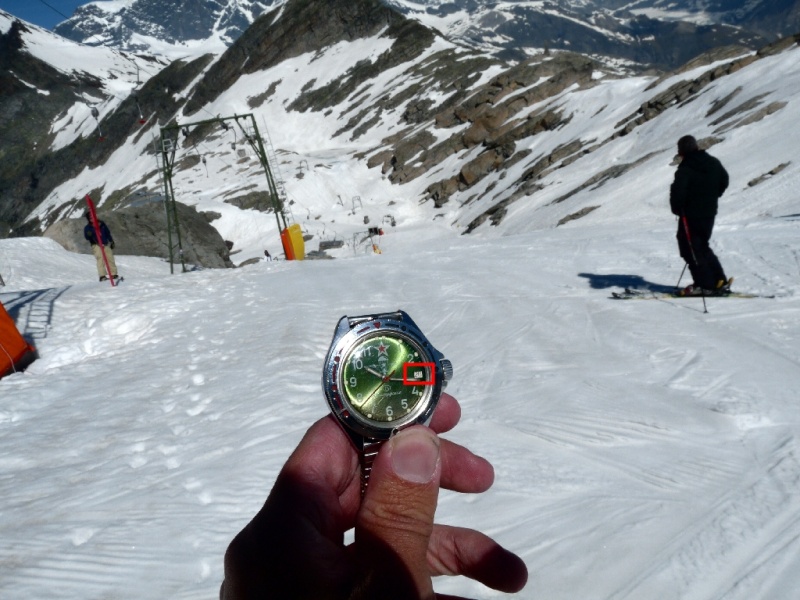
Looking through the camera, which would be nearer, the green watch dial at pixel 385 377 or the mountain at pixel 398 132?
the green watch dial at pixel 385 377

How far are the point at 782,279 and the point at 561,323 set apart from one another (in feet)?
10.5

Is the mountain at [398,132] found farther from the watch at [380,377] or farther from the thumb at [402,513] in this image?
the thumb at [402,513]

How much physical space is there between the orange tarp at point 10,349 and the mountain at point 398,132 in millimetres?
14206

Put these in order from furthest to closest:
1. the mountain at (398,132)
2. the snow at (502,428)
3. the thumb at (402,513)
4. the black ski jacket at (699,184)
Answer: the mountain at (398,132) < the black ski jacket at (699,184) < the snow at (502,428) < the thumb at (402,513)

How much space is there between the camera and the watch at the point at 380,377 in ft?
6.50

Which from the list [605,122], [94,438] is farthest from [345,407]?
[605,122]

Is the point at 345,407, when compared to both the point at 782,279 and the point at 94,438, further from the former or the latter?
the point at 782,279

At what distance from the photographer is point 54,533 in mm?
3850

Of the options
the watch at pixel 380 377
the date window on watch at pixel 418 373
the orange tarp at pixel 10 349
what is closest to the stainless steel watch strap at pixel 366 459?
the watch at pixel 380 377

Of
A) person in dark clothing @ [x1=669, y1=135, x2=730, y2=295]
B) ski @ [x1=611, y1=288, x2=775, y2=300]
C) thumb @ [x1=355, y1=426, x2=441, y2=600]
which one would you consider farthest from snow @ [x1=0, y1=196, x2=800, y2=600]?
thumb @ [x1=355, y1=426, x2=441, y2=600]

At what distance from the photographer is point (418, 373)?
212 cm

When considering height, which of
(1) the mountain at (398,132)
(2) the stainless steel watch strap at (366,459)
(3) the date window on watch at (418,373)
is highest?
(3) the date window on watch at (418,373)

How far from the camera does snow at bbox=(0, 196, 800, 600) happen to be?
313cm

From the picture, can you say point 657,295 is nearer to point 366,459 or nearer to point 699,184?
point 699,184
